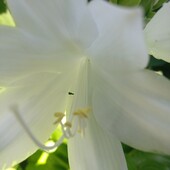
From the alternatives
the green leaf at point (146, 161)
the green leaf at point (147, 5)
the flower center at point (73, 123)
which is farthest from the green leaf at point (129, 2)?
the green leaf at point (146, 161)

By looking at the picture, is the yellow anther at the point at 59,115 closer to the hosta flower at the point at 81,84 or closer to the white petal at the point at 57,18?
the hosta flower at the point at 81,84

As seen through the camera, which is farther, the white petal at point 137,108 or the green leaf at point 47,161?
the green leaf at point 47,161

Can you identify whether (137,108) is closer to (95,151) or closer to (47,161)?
(95,151)

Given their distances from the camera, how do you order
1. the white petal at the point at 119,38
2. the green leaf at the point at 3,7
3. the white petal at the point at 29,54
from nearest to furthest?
the white petal at the point at 119,38 → the white petal at the point at 29,54 → the green leaf at the point at 3,7

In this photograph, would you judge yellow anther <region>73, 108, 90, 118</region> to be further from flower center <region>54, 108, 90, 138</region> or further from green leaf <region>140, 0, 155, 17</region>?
green leaf <region>140, 0, 155, 17</region>

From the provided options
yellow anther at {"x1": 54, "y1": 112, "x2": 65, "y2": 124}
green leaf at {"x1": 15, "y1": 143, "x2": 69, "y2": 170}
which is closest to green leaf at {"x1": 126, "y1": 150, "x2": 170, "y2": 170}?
green leaf at {"x1": 15, "y1": 143, "x2": 69, "y2": 170}

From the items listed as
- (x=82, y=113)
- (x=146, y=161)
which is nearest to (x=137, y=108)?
(x=82, y=113)

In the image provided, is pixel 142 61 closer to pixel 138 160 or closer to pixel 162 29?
pixel 162 29
